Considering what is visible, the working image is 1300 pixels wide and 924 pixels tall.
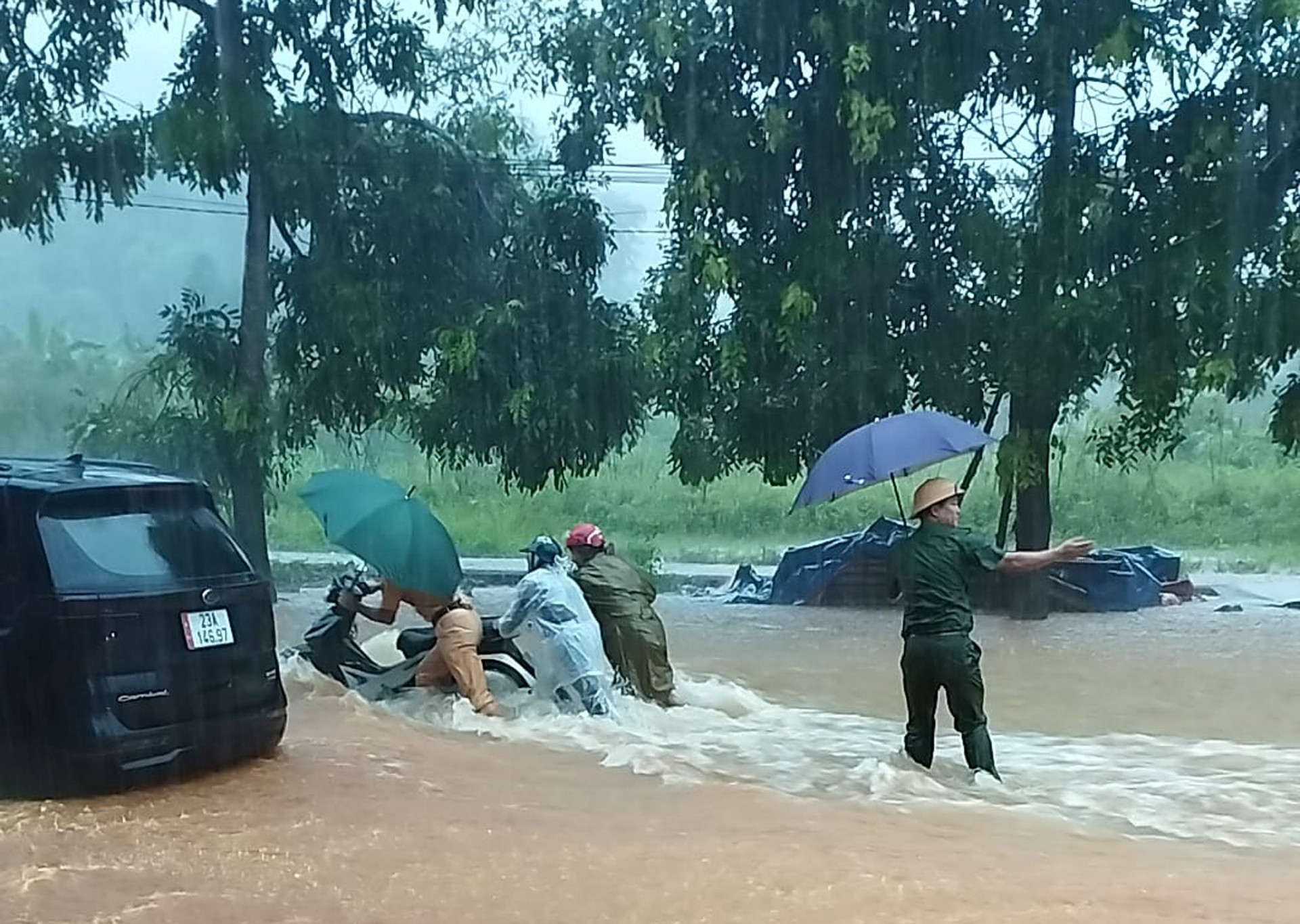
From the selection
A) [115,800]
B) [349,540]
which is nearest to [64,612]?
[115,800]

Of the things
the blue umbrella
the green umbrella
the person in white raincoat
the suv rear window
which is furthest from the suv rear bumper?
the blue umbrella

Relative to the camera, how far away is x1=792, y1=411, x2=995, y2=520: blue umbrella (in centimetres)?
809

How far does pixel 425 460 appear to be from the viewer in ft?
56.7

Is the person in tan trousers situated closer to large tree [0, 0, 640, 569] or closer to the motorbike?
the motorbike

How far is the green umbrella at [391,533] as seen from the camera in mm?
8656

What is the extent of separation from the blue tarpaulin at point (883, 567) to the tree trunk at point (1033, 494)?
1.36 feet

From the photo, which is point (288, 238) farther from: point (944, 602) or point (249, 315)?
point (944, 602)

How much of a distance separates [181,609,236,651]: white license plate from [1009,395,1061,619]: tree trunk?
11148mm

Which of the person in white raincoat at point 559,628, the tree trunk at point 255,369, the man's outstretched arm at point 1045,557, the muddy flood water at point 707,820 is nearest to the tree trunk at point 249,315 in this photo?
the tree trunk at point 255,369

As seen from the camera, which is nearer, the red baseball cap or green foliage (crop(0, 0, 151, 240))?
the red baseball cap

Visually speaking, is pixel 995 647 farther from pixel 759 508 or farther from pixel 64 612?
pixel 64 612

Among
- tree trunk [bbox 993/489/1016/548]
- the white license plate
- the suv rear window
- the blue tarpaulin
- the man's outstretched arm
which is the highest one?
the suv rear window

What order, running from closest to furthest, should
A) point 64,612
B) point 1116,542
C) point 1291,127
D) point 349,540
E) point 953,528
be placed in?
point 64,612
point 953,528
point 349,540
point 1291,127
point 1116,542

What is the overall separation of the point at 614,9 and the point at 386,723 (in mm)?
9866
